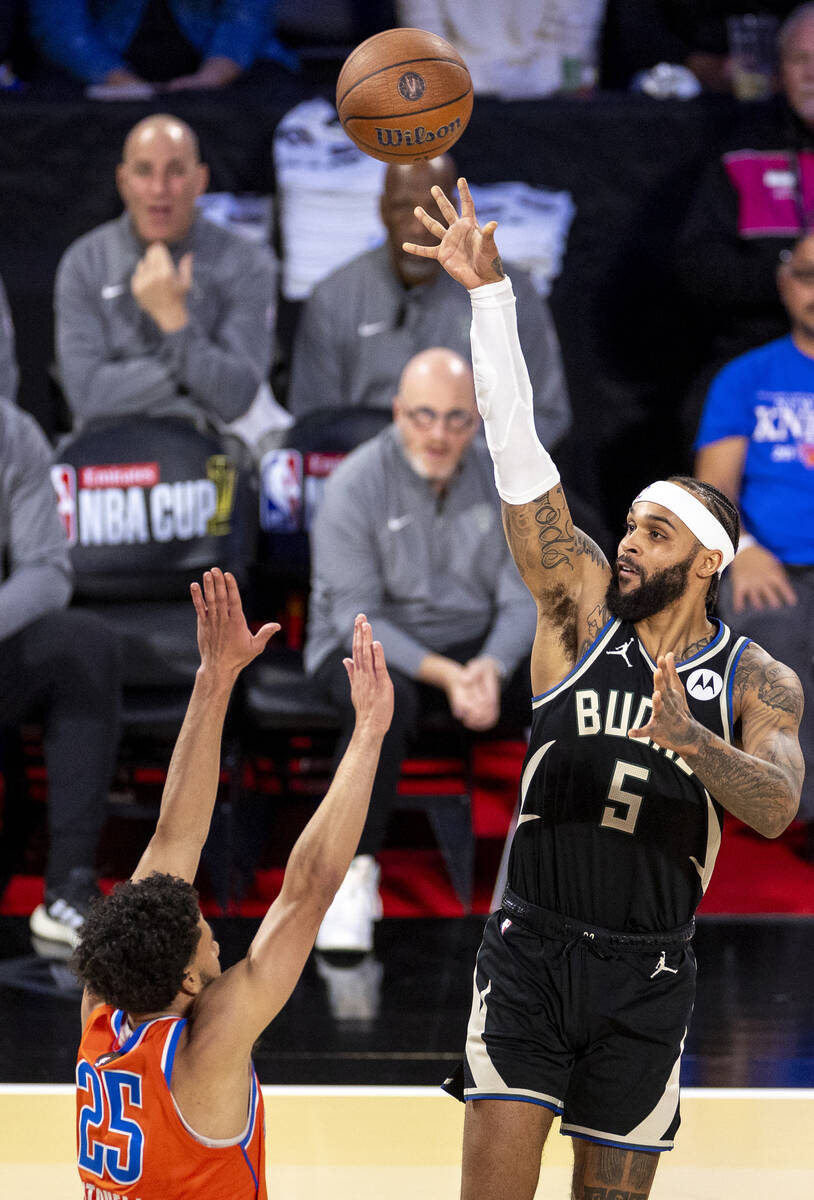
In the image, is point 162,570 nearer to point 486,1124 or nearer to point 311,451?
point 311,451

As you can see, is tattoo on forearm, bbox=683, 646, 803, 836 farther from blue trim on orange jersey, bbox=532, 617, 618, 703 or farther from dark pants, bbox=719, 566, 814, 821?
dark pants, bbox=719, 566, 814, 821

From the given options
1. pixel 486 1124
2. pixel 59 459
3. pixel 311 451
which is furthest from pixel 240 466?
pixel 486 1124

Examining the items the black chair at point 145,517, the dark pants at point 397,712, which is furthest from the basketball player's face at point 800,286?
the black chair at point 145,517

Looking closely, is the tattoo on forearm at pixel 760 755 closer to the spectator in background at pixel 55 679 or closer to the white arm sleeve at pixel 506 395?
the white arm sleeve at pixel 506 395

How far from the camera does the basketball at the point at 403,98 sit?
368 cm

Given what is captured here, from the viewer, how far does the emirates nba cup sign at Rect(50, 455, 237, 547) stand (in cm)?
542

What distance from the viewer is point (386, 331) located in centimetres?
589

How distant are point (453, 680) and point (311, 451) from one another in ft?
3.98

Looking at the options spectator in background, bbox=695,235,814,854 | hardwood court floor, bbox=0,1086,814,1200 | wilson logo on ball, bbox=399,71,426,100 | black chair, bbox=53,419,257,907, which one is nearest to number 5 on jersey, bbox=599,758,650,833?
hardwood court floor, bbox=0,1086,814,1200

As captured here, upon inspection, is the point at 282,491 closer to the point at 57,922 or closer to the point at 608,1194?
the point at 57,922

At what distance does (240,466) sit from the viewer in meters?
5.54

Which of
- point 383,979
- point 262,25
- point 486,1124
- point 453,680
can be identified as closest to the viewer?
point 486,1124

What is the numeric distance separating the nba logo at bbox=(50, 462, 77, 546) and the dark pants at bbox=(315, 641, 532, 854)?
105 centimetres

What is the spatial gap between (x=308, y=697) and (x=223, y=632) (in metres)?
2.40
